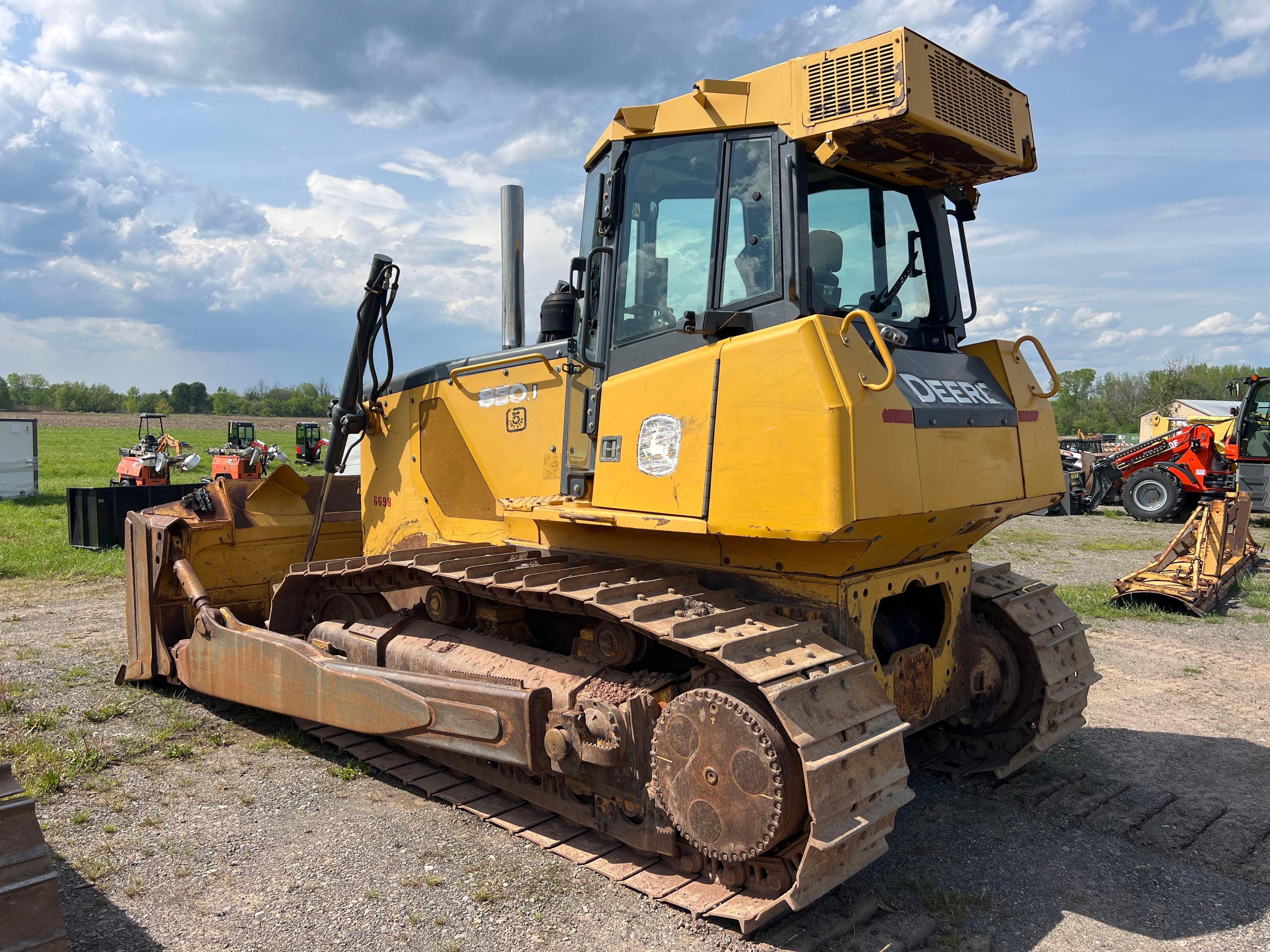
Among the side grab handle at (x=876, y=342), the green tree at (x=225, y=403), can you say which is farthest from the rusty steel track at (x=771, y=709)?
the green tree at (x=225, y=403)

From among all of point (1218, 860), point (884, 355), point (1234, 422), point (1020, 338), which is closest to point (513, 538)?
point (884, 355)

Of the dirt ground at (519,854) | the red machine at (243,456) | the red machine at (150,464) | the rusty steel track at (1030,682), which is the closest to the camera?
the dirt ground at (519,854)

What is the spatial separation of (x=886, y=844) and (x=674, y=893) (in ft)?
3.04

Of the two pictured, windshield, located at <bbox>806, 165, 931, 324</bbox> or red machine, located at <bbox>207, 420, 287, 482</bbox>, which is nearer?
windshield, located at <bbox>806, 165, 931, 324</bbox>

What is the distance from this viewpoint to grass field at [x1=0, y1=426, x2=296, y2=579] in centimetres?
1215

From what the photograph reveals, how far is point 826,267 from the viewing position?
418cm

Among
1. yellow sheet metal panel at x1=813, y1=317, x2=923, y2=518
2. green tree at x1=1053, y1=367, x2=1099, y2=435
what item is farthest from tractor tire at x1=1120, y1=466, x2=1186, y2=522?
green tree at x1=1053, y1=367, x2=1099, y2=435

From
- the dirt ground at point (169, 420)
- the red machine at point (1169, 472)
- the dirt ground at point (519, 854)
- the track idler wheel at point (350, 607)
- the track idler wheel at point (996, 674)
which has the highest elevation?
the dirt ground at point (169, 420)

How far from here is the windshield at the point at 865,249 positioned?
165 inches

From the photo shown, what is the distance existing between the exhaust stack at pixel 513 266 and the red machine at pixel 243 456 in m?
7.23

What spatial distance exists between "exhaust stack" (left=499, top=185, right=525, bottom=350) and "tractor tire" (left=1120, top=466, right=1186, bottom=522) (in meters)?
18.1

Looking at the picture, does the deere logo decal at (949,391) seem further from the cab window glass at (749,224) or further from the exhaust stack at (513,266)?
the exhaust stack at (513,266)

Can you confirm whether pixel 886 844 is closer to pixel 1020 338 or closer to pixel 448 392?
pixel 1020 338

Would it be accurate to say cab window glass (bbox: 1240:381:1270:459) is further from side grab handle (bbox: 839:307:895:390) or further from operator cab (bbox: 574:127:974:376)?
side grab handle (bbox: 839:307:895:390)
